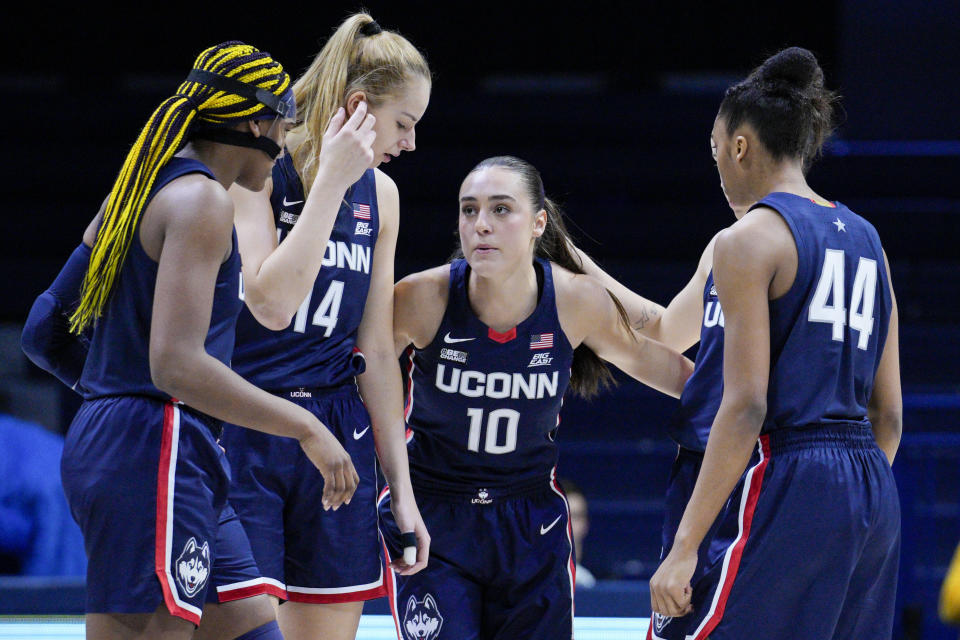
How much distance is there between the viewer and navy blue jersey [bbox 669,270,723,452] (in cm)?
268

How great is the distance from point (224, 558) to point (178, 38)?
26.3 feet

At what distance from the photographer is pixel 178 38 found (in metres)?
9.36

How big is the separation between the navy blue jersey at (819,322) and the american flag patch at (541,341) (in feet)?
2.73

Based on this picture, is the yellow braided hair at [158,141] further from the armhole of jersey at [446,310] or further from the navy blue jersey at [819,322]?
the navy blue jersey at [819,322]

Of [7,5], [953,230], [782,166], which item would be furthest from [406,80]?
[7,5]

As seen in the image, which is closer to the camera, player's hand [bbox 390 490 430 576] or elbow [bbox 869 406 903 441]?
elbow [bbox 869 406 903 441]

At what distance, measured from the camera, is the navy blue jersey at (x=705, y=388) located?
2.68m

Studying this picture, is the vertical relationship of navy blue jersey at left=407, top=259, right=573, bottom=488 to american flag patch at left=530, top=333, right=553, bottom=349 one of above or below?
below

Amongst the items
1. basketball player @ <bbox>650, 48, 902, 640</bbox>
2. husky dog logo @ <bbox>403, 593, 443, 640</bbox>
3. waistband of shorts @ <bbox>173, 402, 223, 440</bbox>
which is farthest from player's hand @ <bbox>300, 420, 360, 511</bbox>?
husky dog logo @ <bbox>403, 593, 443, 640</bbox>

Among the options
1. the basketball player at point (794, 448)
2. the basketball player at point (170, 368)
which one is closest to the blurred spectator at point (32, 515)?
the basketball player at point (170, 368)

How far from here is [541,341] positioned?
2.95 meters

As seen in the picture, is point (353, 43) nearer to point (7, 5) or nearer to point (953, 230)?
point (953, 230)

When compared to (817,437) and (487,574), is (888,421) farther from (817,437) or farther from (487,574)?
(487,574)

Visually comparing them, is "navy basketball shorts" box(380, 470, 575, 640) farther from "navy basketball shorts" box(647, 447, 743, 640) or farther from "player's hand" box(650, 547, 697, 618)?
"player's hand" box(650, 547, 697, 618)
